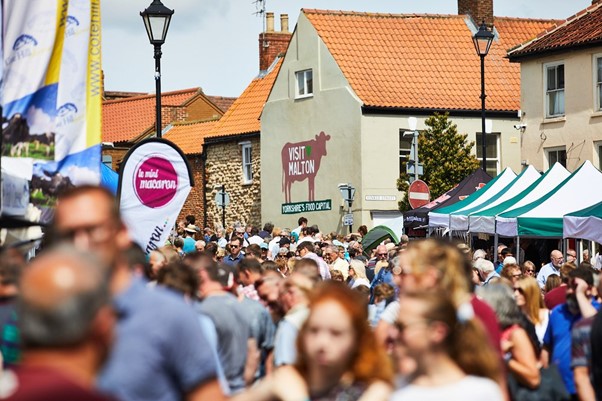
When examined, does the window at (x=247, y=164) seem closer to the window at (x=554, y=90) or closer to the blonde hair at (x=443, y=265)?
the window at (x=554, y=90)

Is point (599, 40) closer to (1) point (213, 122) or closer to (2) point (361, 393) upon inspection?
(1) point (213, 122)

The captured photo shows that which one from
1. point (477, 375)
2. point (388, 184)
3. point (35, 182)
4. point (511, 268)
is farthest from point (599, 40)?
point (477, 375)

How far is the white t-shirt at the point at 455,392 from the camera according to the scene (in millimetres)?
5355

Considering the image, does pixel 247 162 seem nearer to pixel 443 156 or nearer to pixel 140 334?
pixel 443 156

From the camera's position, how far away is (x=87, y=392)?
3461 mm

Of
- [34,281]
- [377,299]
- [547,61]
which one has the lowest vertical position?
[377,299]

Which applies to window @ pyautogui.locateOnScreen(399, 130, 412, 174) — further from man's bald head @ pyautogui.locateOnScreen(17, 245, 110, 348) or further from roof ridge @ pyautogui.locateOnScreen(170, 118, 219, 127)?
man's bald head @ pyautogui.locateOnScreen(17, 245, 110, 348)

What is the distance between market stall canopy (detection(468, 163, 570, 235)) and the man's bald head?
22224 mm

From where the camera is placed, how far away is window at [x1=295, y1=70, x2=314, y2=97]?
4719 centimetres

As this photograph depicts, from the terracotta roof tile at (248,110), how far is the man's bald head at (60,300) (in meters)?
47.9

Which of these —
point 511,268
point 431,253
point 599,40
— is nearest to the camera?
point 431,253

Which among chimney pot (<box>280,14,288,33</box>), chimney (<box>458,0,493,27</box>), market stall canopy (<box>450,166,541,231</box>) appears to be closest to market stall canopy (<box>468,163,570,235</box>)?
market stall canopy (<box>450,166,541,231</box>)

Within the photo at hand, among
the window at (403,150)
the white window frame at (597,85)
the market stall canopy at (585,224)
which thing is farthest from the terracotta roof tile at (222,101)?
the market stall canopy at (585,224)

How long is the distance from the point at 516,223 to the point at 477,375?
62.4 ft
